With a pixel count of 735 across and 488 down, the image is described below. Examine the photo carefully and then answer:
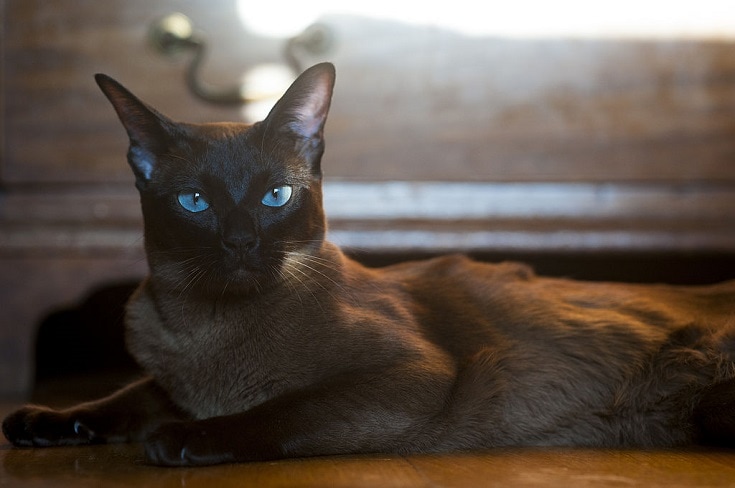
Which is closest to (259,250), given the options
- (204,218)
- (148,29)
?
(204,218)

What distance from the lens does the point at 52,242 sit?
4.75 feet

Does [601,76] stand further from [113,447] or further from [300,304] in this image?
[113,447]

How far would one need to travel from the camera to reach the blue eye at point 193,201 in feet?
3.32

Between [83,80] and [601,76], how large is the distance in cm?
86

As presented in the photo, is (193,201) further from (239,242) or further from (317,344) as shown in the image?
(317,344)

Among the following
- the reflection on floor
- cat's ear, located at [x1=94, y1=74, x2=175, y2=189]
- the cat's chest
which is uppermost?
cat's ear, located at [x1=94, y1=74, x2=175, y2=189]

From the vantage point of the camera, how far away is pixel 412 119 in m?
1.44

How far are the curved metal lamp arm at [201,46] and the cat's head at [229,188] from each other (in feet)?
0.94

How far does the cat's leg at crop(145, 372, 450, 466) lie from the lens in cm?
89

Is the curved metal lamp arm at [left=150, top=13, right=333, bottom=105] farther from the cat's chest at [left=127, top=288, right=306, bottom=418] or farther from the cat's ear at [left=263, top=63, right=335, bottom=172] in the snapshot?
the cat's chest at [left=127, top=288, right=306, bottom=418]

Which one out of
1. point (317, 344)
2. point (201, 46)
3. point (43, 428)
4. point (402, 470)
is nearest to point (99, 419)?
point (43, 428)

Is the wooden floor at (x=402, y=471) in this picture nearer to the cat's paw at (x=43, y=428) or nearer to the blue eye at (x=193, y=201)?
the cat's paw at (x=43, y=428)

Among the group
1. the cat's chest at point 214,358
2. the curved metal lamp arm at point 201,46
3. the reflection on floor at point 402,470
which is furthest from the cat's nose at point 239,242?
the curved metal lamp arm at point 201,46

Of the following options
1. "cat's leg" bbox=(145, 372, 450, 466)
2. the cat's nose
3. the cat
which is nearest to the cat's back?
the cat
